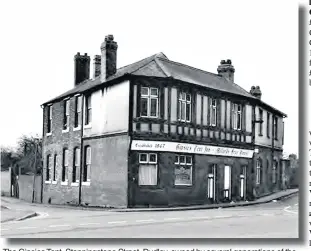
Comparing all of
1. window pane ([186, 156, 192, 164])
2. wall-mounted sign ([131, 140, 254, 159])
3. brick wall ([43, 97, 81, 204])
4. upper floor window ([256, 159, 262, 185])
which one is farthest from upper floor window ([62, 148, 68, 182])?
upper floor window ([256, 159, 262, 185])

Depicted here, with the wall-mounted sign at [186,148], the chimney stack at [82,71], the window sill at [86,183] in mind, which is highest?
the chimney stack at [82,71]

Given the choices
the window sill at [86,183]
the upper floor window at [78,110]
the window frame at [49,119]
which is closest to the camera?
the window sill at [86,183]

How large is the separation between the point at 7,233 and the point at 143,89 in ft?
35.3

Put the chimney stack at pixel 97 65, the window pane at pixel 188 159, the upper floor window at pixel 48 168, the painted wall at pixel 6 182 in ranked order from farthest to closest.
Result: the painted wall at pixel 6 182 < the upper floor window at pixel 48 168 < the chimney stack at pixel 97 65 < the window pane at pixel 188 159

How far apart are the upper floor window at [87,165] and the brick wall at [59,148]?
676mm

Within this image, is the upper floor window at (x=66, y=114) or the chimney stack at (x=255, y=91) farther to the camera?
the upper floor window at (x=66, y=114)

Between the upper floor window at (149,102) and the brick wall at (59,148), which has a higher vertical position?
the upper floor window at (149,102)

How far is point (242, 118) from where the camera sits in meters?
24.2

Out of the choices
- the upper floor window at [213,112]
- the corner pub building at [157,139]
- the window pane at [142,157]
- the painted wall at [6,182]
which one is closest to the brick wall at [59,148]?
the corner pub building at [157,139]

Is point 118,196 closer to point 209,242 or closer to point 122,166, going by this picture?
point 122,166

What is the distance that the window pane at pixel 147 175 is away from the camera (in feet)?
68.9

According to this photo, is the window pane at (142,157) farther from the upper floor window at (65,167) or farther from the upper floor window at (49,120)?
the upper floor window at (49,120)

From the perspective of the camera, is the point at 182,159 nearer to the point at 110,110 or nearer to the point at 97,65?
the point at 110,110

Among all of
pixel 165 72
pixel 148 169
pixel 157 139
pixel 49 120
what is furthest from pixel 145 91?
pixel 49 120
